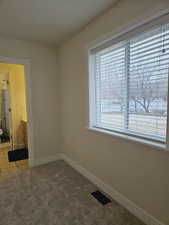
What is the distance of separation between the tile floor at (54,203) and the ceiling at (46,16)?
7.99 feet

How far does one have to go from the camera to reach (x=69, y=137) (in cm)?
292

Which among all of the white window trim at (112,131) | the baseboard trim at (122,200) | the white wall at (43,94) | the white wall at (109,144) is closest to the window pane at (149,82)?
the white window trim at (112,131)

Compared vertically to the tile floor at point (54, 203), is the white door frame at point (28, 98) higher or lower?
higher

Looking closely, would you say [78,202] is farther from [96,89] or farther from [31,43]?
[31,43]

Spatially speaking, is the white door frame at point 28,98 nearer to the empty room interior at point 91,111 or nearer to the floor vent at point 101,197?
the empty room interior at point 91,111

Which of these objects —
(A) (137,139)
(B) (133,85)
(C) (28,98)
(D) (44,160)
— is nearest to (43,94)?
(C) (28,98)

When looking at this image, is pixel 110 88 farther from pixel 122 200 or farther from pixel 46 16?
pixel 122 200

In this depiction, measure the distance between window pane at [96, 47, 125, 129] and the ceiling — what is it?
1.74 ft

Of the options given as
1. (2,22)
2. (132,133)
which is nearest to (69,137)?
(132,133)

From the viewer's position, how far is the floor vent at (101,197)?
6.05 ft

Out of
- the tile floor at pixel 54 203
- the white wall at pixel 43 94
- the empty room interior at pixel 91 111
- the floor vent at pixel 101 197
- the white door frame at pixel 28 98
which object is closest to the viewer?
the empty room interior at pixel 91 111

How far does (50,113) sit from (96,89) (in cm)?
128

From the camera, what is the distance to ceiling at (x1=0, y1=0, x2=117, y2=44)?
167 centimetres

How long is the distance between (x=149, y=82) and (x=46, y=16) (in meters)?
1.59
